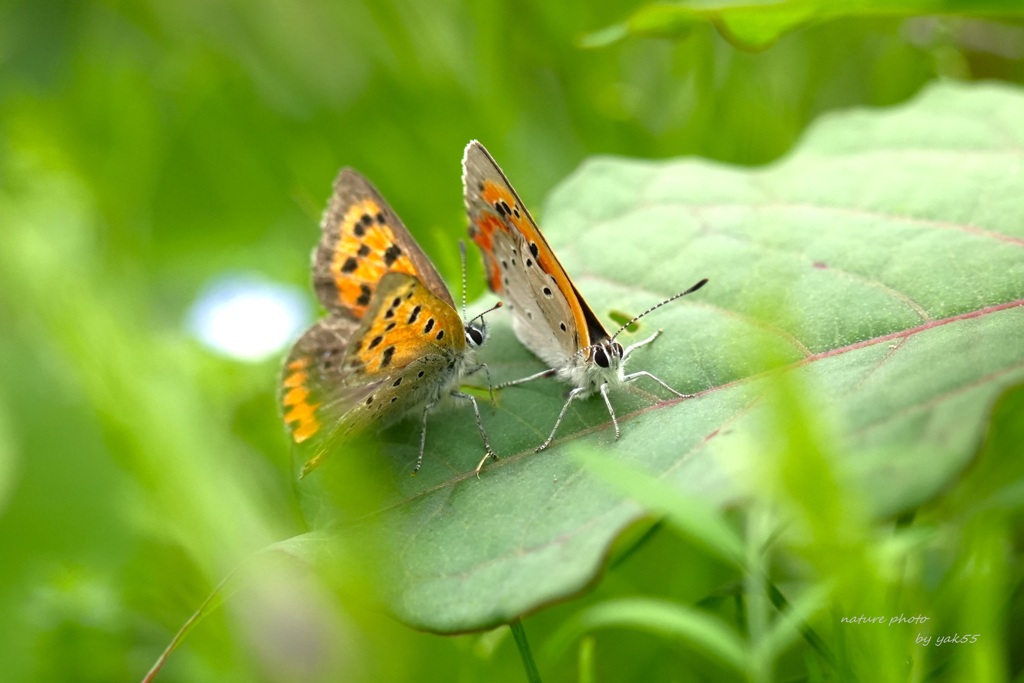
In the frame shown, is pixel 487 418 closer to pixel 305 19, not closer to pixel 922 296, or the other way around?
pixel 922 296

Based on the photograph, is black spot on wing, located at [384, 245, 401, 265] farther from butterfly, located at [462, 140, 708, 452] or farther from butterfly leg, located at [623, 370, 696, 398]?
butterfly leg, located at [623, 370, 696, 398]

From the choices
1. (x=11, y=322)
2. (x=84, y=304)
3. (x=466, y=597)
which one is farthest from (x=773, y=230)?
(x=11, y=322)

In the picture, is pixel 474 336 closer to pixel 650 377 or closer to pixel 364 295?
pixel 364 295

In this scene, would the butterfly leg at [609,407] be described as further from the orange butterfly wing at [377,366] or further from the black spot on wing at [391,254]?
the black spot on wing at [391,254]

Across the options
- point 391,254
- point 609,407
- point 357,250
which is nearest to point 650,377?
point 609,407

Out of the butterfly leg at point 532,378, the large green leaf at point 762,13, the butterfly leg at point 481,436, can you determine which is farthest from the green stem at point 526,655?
the large green leaf at point 762,13
